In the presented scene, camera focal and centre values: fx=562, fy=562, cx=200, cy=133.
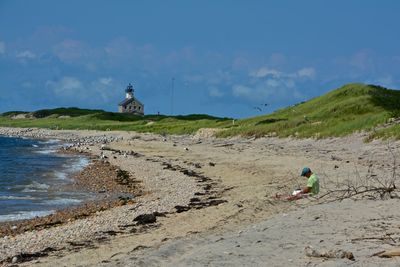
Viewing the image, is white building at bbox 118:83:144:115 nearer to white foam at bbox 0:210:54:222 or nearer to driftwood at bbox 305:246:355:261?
white foam at bbox 0:210:54:222

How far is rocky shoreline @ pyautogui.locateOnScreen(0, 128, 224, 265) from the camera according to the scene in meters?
14.3

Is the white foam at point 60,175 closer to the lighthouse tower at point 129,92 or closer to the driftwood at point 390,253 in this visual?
the driftwood at point 390,253

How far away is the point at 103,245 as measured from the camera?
44.3ft

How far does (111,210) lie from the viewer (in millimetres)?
20828

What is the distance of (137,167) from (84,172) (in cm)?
403

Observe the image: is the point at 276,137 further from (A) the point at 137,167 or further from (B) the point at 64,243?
(B) the point at 64,243

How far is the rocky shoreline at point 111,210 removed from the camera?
46.9ft

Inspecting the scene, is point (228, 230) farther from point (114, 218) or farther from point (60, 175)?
point (60, 175)

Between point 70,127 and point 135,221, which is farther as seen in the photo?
point 70,127

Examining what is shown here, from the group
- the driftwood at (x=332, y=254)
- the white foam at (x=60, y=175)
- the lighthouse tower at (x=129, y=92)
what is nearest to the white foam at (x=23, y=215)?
the driftwood at (x=332, y=254)

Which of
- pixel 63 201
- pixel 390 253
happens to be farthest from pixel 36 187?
pixel 390 253

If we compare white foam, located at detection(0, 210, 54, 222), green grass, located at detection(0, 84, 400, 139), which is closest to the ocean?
white foam, located at detection(0, 210, 54, 222)

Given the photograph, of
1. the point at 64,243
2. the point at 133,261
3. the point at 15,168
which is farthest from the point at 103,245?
the point at 15,168

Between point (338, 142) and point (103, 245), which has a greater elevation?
point (338, 142)
